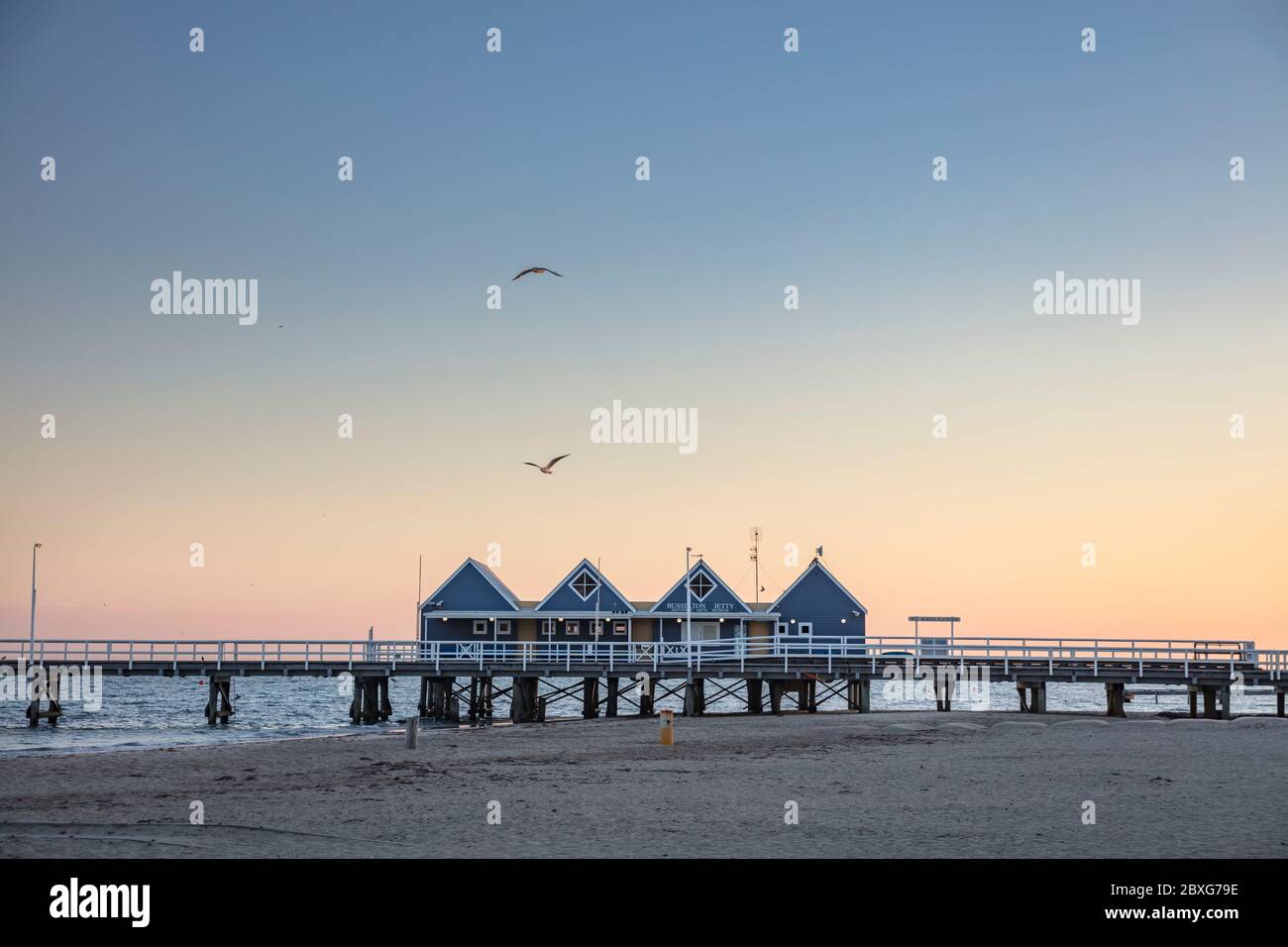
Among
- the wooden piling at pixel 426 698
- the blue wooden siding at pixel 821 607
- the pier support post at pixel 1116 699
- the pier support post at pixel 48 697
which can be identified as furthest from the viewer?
the blue wooden siding at pixel 821 607

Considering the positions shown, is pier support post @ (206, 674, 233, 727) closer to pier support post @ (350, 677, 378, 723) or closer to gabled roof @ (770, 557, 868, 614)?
pier support post @ (350, 677, 378, 723)

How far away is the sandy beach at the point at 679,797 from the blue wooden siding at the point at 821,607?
27.0 metres

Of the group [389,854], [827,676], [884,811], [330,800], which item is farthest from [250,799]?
[827,676]

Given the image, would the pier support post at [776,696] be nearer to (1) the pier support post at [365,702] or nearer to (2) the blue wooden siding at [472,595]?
(2) the blue wooden siding at [472,595]

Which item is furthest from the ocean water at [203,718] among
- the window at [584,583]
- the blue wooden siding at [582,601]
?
the window at [584,583]

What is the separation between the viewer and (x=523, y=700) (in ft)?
169

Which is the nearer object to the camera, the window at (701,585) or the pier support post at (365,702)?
the pier support post at (365,702)

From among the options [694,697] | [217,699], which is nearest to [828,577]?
[694,697]

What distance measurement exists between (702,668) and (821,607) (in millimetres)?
14950

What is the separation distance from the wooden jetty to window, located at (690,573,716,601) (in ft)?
14.4

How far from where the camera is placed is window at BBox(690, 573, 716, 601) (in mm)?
62219

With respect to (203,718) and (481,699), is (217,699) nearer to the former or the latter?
(203,718)

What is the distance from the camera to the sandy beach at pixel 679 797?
15555 millimetres
